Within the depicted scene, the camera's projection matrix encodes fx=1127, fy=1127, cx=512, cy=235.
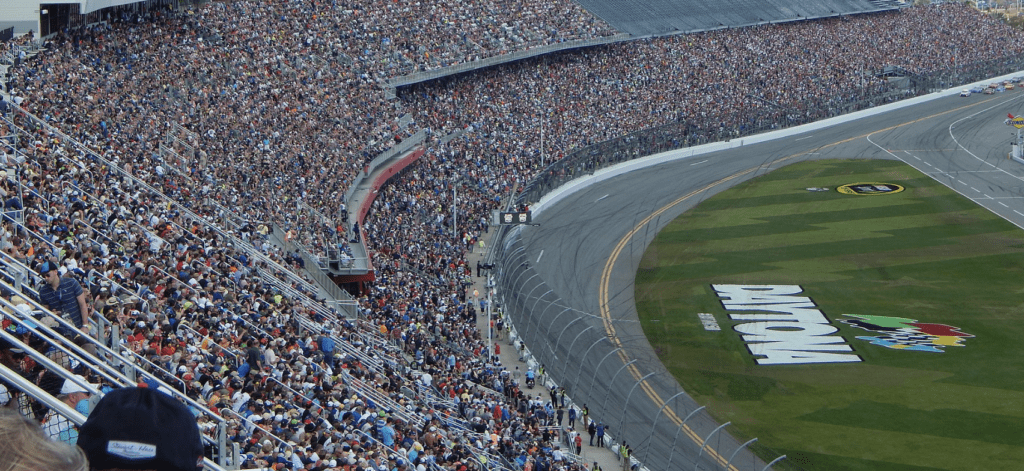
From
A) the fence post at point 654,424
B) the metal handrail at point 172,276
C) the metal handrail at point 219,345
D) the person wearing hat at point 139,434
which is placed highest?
the person wearing hat at point 139,434

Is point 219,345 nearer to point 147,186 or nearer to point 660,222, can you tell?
point 147,186

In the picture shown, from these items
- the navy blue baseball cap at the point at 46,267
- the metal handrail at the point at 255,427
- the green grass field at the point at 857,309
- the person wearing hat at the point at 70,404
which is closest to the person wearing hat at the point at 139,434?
the person wearing hat at the point at 70,404

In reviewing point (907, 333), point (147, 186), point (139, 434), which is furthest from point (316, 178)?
point (139, 434)

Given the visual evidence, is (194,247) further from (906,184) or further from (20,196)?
(906,184)

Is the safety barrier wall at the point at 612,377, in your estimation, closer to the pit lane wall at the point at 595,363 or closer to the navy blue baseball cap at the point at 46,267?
the pit lane wall at the point at 595,363

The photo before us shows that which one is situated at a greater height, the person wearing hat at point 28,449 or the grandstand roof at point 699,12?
the grandstand roof at point 699,12

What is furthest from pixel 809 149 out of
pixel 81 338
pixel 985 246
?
pixel 81 338
